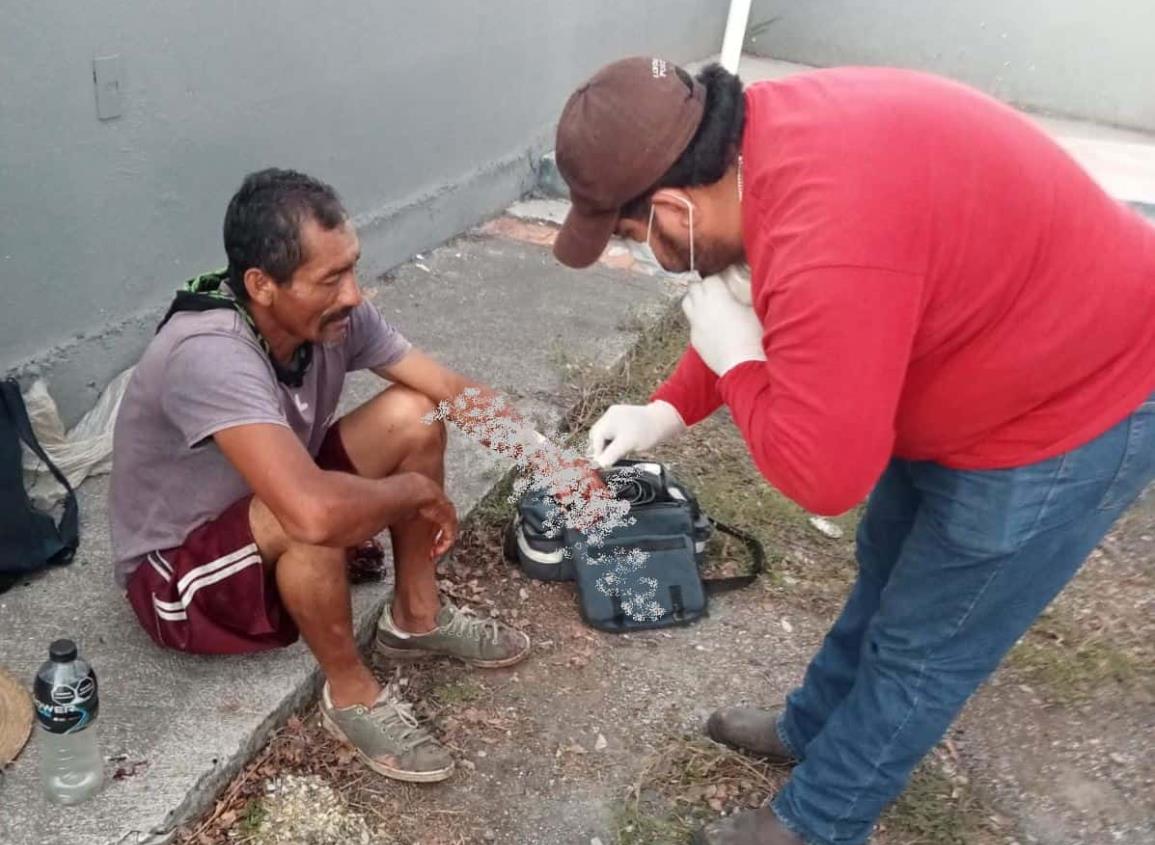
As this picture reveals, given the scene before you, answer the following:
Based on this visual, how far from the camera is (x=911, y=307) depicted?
136cm

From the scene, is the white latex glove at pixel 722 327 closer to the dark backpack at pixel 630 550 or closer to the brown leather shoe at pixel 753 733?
the brown leather shoe at pixel 753 733

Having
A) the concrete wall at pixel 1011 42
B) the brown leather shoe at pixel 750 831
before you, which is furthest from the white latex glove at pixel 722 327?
the concrete wall at pixel 1011 42

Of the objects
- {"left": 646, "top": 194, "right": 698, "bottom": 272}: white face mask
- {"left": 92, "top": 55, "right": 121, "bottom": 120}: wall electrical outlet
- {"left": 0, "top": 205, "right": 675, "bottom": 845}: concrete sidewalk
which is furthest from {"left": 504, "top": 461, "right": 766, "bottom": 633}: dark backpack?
{"left": 92, "top": 55, "right": 121, "bottom": 120}: wall electrical outlet

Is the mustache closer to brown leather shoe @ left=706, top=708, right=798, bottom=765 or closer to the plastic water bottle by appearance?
the plastic water bottle

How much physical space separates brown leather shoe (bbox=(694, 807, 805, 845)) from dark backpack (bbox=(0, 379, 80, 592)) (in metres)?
1.75

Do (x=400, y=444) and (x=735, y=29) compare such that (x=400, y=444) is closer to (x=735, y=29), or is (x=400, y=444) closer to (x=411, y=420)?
(x=411, y=420)

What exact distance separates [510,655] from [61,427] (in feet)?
4.84

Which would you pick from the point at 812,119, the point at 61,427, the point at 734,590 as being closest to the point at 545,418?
the point at 734,590

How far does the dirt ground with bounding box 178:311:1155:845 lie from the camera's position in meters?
2.27

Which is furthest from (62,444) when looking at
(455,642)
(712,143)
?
(712,143)

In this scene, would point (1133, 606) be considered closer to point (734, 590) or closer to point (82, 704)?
point (734, 590)

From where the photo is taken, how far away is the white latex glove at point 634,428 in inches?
79.8

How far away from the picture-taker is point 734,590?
3102mm

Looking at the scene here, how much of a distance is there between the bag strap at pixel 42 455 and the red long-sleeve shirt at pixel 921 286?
188cm
